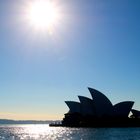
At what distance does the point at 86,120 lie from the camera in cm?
10662

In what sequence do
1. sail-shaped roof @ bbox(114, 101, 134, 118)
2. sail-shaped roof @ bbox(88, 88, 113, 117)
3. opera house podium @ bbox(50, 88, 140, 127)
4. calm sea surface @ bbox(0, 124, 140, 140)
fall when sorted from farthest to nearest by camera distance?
1. sail-shaped roof @ bbox(114, 101, 134, 118)
2. opera house podium @ bbox(50, 88, 140, 127)
3. sail-shaped roof @ bbox(88, 88, 113, 117)
4. calm sea surface @ bbox(0, 124, 140, 140)

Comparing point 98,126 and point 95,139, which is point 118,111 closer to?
point 98,126

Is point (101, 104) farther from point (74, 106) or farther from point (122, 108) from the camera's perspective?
point (74, 106)

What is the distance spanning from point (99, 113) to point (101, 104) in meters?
4.45

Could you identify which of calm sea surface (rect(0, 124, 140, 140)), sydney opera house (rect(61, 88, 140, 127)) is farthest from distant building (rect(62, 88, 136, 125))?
calm sea surface (rect(0, 124, 140, 140))

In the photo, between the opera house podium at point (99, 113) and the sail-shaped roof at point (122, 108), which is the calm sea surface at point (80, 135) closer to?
the opera house podium at point (99, 113)

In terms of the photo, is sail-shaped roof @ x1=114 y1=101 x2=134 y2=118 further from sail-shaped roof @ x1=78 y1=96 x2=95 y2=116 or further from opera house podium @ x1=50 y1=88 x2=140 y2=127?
sail-shaped roof @ x1=78 y1=96 x2=95 y2=116

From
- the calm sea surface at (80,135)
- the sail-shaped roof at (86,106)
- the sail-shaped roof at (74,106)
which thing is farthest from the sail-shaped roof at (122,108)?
the calm sea surface at (80,135)

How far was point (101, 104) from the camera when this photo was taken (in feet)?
332

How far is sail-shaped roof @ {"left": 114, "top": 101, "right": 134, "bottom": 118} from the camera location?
105938 mm

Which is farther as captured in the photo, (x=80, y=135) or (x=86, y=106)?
(x=86, y=106)

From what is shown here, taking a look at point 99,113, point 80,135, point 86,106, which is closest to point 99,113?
point 99,113

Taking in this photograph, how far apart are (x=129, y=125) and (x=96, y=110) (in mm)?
12289

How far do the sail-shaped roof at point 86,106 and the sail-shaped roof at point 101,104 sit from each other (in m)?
1.47
